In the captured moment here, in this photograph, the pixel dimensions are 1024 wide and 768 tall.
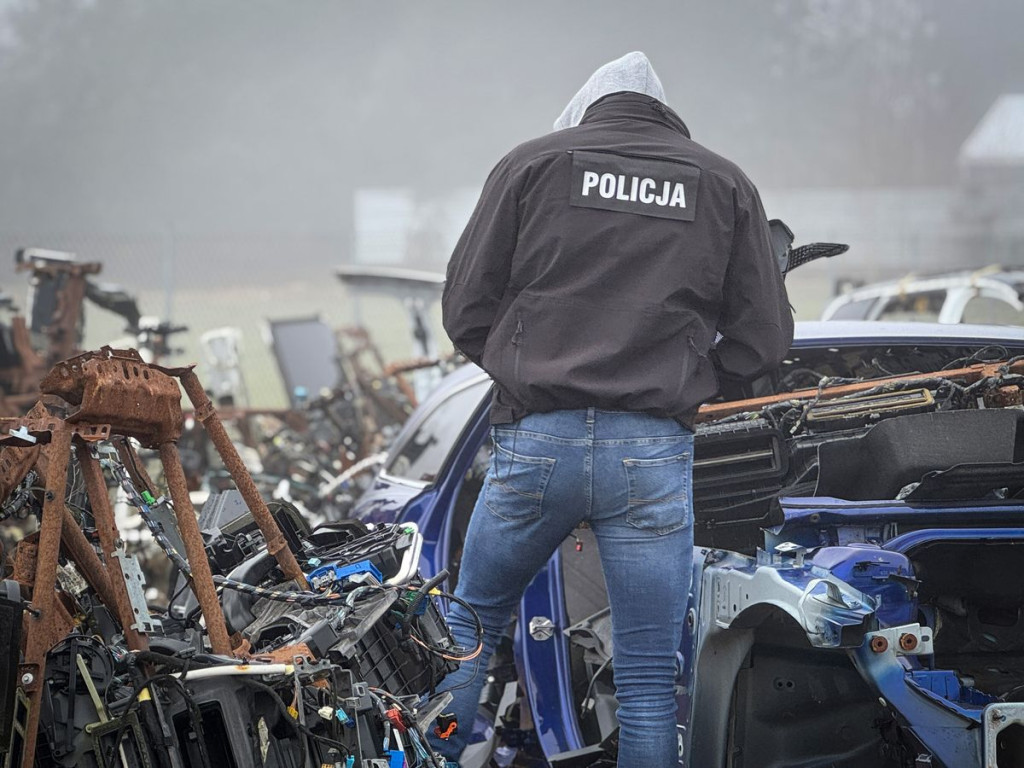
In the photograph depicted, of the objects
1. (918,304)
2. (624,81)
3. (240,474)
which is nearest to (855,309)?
(918,304)

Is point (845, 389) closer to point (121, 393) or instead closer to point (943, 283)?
point (121, 393)

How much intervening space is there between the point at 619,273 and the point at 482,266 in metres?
0.39

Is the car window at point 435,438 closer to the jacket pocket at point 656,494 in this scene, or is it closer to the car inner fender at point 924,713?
the jacket pocket at point 656,494

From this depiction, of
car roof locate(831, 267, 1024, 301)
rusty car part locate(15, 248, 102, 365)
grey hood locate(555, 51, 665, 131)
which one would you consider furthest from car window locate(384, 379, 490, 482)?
car roof locate(831, 267, 1024, 301)

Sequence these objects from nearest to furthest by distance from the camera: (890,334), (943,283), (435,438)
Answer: (890,334) → (435,438) → (943,283)

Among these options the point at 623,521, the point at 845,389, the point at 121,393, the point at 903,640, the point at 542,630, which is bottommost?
the point at 542,630

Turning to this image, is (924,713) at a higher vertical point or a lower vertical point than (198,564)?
lower

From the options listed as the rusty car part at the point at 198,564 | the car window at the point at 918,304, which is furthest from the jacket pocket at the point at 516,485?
the car window at the point at 918,304

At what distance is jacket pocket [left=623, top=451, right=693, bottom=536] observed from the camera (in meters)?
3.01

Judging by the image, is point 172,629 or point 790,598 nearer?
point 790,598

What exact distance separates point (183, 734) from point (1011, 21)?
173ft

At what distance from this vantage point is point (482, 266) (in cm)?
314

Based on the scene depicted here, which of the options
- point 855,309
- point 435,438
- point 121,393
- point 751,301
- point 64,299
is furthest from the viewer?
point 855,309

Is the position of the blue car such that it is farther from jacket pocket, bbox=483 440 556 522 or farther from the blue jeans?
jacket pocket, bbox=483 440 556 522
